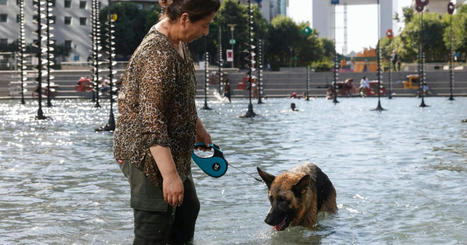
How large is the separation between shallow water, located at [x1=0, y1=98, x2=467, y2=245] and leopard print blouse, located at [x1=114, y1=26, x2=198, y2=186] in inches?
102

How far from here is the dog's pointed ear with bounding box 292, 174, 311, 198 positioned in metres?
5.84

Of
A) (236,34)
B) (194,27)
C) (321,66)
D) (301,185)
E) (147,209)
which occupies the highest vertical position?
(236,34)

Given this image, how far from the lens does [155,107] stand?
3615mm

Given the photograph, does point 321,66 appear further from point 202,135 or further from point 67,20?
point 202,135

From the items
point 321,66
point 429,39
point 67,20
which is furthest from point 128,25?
point 321,66

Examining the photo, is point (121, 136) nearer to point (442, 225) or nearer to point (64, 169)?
point (442, 225)

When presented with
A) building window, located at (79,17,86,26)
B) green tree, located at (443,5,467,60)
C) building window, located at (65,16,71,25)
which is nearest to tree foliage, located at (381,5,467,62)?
green tree, located at (443,5,467,60)

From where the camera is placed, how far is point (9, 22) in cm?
10294

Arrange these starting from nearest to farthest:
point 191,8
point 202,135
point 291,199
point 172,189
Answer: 1. point 172,189
2. point 191,8
3. point 202,135
4. point 291,199

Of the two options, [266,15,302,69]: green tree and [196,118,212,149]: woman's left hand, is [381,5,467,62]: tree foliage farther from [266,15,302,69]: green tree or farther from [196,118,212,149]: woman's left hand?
[196,118,212,149]: woman's left hand

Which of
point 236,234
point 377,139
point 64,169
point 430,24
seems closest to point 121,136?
point 236,234

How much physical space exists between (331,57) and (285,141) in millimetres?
Result: 163953

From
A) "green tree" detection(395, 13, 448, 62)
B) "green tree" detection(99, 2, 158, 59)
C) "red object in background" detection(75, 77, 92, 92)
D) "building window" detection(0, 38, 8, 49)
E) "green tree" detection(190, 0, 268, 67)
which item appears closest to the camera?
"red object in background" detection(75, 77, 92, 92)

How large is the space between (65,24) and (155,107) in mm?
104875
